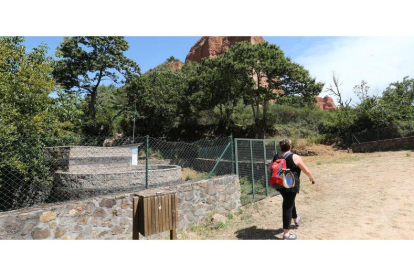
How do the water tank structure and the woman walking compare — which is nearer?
the woman walking

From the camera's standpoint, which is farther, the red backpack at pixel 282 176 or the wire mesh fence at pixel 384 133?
the wire mesh fence at pixel 384 133

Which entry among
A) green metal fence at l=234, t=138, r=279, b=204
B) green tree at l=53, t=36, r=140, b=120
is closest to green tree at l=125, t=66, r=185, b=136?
green tree at l=53, t=36, r=140, b=120

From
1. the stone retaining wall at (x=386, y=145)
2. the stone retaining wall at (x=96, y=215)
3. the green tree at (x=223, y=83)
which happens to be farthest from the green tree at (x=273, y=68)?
the stone retaining wall at (x=96, y=215)

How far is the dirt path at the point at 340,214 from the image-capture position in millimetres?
4160

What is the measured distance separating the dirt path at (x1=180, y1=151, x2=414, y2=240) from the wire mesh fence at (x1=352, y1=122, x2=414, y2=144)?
857 centimetres

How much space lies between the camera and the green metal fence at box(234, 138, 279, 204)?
6.73m

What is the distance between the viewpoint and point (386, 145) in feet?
49.7

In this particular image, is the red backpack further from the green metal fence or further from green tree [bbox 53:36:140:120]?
green tree [bbox 53:36:140:120]

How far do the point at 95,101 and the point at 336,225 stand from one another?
2396 cm

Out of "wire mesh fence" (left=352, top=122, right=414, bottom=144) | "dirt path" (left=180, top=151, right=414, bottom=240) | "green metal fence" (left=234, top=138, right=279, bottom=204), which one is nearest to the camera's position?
"dirt path" (left=180, top=151, right=414, bottom=240)

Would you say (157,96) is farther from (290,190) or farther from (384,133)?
(290,190)

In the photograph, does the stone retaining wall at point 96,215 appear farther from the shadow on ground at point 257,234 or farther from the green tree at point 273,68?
the green tree at point 273,68

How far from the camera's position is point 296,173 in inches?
157

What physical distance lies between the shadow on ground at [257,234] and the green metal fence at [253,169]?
72.0 inches
